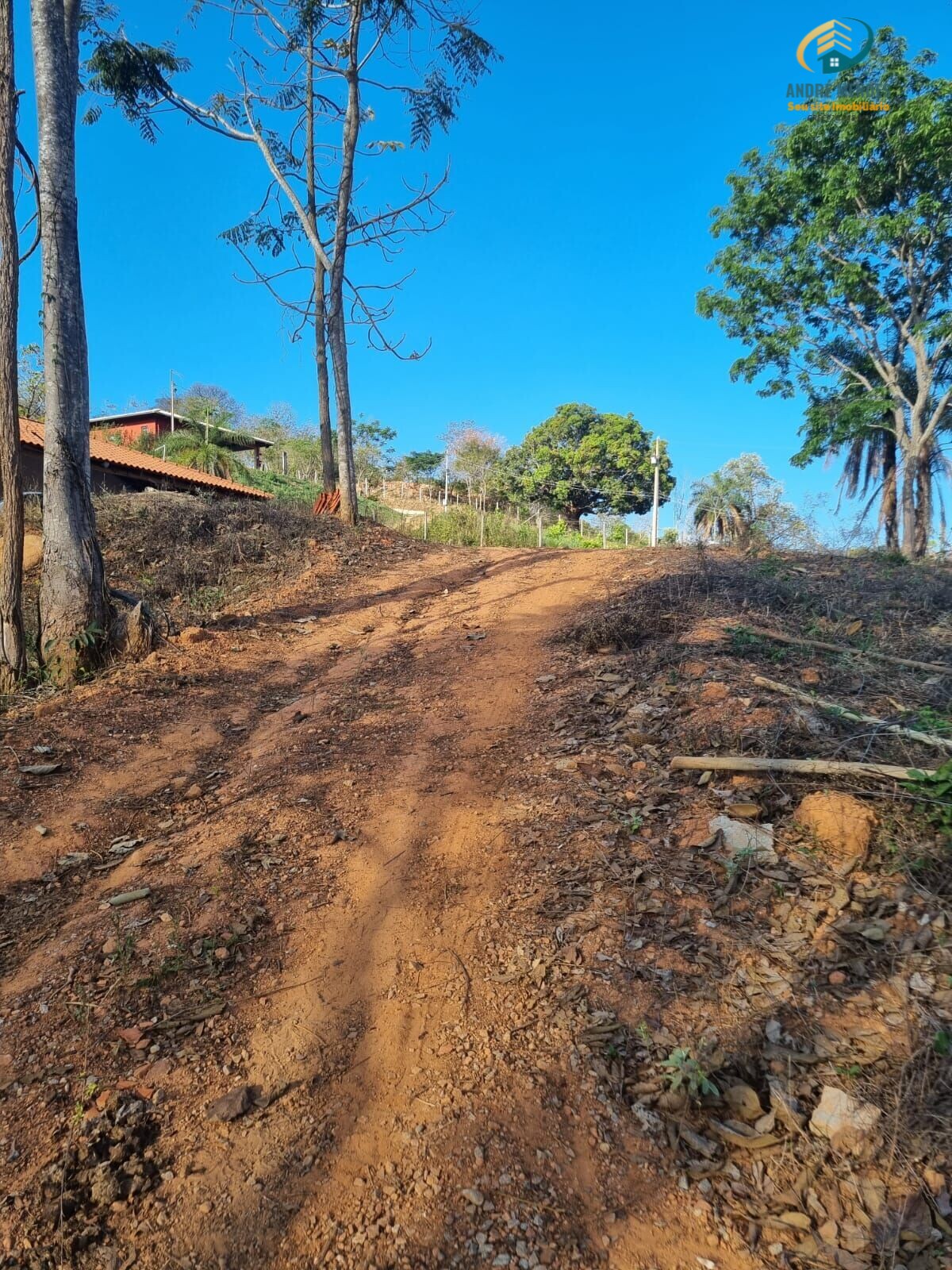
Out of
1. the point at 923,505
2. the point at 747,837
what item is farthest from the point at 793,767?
the point at 923,505

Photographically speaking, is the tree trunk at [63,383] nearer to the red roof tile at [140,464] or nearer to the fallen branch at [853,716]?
the fallen branch at [853,716]

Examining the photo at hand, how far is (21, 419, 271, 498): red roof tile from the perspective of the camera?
15096 mm

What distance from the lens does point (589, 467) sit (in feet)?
106

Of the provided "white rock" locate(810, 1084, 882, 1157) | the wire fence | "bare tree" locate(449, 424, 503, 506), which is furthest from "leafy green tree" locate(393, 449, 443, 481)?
"white rock" locate(810, 1084, 882, 1157)

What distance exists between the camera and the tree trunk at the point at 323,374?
13.9m

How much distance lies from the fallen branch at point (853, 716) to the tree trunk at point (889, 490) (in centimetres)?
1769

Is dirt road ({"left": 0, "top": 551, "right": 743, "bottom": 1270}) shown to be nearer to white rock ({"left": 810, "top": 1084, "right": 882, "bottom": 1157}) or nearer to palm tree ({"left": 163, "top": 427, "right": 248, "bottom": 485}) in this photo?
white rock ({"left": 810, "top": 1084, "right": 882, "bottom": 1157})

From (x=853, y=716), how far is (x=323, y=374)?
13531mm

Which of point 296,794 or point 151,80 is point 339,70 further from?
point 296,794

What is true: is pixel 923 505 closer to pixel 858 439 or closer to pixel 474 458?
pixel 858 439

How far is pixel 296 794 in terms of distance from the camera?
3760 millimetres

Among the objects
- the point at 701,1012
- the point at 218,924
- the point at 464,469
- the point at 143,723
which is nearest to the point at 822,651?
the point at 701,1012

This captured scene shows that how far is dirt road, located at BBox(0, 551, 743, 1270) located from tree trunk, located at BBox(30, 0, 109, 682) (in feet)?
4.66

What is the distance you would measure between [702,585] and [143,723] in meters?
5.05
